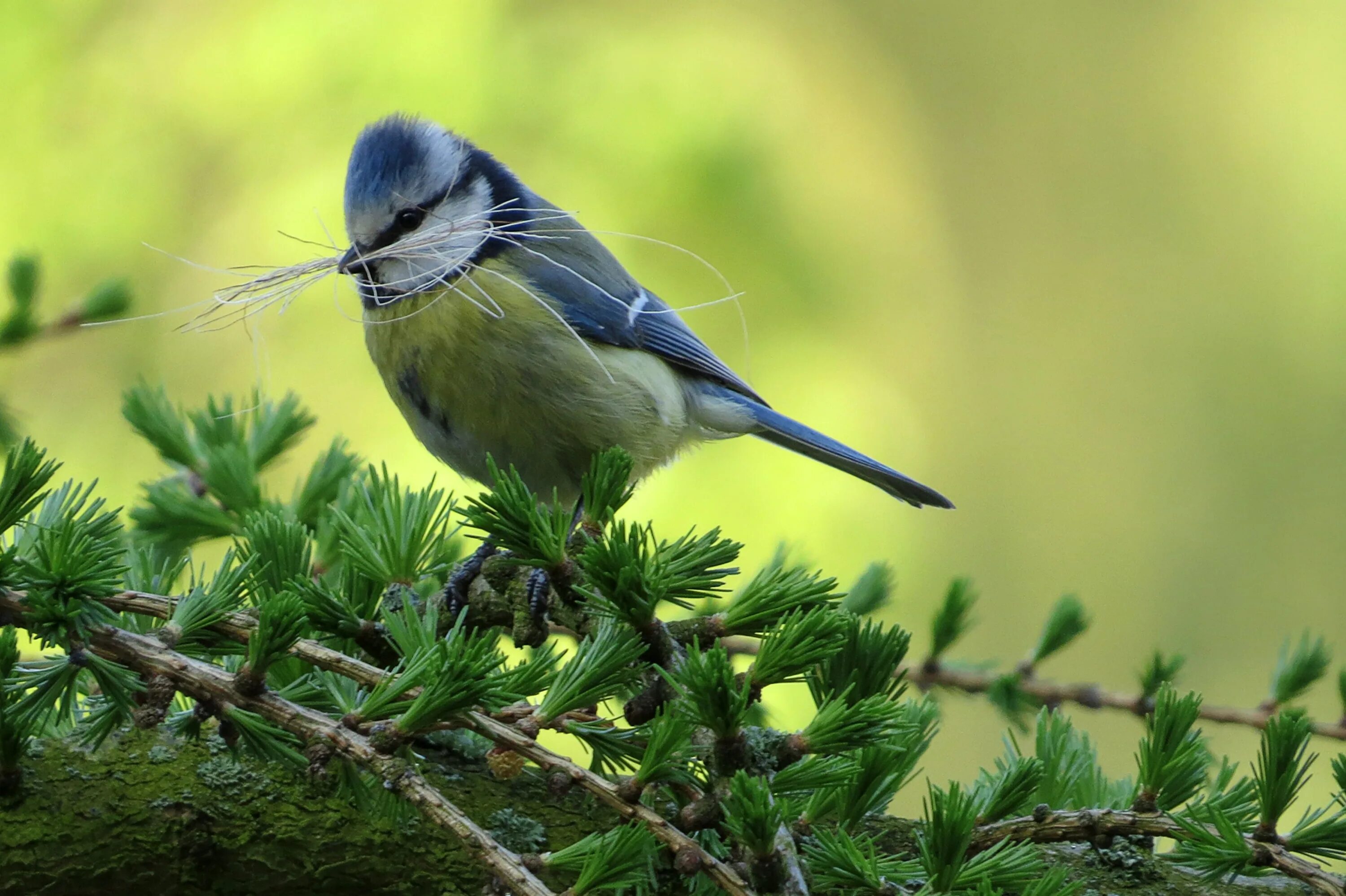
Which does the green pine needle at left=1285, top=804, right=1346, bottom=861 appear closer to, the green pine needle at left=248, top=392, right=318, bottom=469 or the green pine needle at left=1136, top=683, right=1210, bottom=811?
the green pine needle at left=1136, top=683, right=1210, bottom=811

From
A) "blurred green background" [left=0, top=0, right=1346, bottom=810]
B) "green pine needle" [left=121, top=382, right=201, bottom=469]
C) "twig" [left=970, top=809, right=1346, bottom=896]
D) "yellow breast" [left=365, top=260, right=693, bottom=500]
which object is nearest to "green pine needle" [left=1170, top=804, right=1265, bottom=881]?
"twig" [left=970, top=809, right=1346, bottom=896]

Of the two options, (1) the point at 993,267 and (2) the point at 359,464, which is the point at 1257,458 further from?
(2) the point at 359,464

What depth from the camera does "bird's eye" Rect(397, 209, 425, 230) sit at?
0.98m

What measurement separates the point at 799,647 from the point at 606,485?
136 millimetres

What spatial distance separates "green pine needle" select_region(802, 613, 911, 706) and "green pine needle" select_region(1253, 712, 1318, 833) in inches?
6.2

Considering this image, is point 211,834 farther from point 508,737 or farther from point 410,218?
point 410,218

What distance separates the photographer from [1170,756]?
1.74ft

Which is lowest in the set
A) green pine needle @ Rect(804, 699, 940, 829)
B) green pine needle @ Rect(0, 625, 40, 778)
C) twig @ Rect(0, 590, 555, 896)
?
green pine needle @ Rect(0, 625, 40, 778)

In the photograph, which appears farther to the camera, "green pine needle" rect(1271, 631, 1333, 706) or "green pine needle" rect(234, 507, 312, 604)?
"green pine needle" rect(1271, 631, 1333, 706)

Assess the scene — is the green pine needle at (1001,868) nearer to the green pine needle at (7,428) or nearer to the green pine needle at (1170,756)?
the green pine needle at (1170,756)

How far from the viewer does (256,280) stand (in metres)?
0.67

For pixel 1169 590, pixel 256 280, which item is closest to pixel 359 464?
pixel 256 280

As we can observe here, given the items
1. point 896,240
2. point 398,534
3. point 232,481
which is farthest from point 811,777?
point 896,240

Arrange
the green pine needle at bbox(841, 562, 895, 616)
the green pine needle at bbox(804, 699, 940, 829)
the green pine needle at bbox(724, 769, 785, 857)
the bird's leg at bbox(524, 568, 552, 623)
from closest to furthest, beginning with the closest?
1. the green pine needle at bbox(724, 769, 785, 857)
2. the green pine needle at bbox(804, 699, 940, 829)
3. the bird's leg at bbox(524, 568, 552, 623)
4. the green pine needle at bbox(841, 562, 895, 616)
